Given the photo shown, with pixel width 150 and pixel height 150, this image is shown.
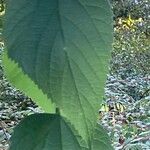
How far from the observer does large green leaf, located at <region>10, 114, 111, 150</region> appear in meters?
0.21

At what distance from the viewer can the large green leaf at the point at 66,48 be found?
196 mm

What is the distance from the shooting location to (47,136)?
0.71 feet

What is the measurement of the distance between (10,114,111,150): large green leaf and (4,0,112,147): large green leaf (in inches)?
0.5

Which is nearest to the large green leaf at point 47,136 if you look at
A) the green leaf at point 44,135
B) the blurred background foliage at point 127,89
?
the green leaf at point 44,135

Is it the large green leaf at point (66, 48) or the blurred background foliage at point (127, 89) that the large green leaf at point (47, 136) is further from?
the blurred background foliage at point (127, 89)

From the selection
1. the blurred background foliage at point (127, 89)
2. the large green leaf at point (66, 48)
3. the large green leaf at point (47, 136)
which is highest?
the large green leaf at point (66, 48)

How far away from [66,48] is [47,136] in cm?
4

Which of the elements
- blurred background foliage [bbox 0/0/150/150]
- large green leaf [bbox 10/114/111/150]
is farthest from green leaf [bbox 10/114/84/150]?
blurred background foliage [bbox 0/0/150/150]

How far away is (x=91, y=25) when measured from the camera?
198 mm

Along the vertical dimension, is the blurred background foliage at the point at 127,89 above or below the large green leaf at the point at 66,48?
below

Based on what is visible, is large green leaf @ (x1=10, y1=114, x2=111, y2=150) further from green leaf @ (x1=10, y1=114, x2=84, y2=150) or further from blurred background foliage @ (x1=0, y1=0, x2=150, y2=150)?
blurred background foliage @ (x1=0, y1=0, x2=150, y2=150)

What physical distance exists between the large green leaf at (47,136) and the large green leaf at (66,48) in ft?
0.04

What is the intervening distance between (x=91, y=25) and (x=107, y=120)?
340 cm

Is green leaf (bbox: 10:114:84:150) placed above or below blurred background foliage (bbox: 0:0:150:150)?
above
